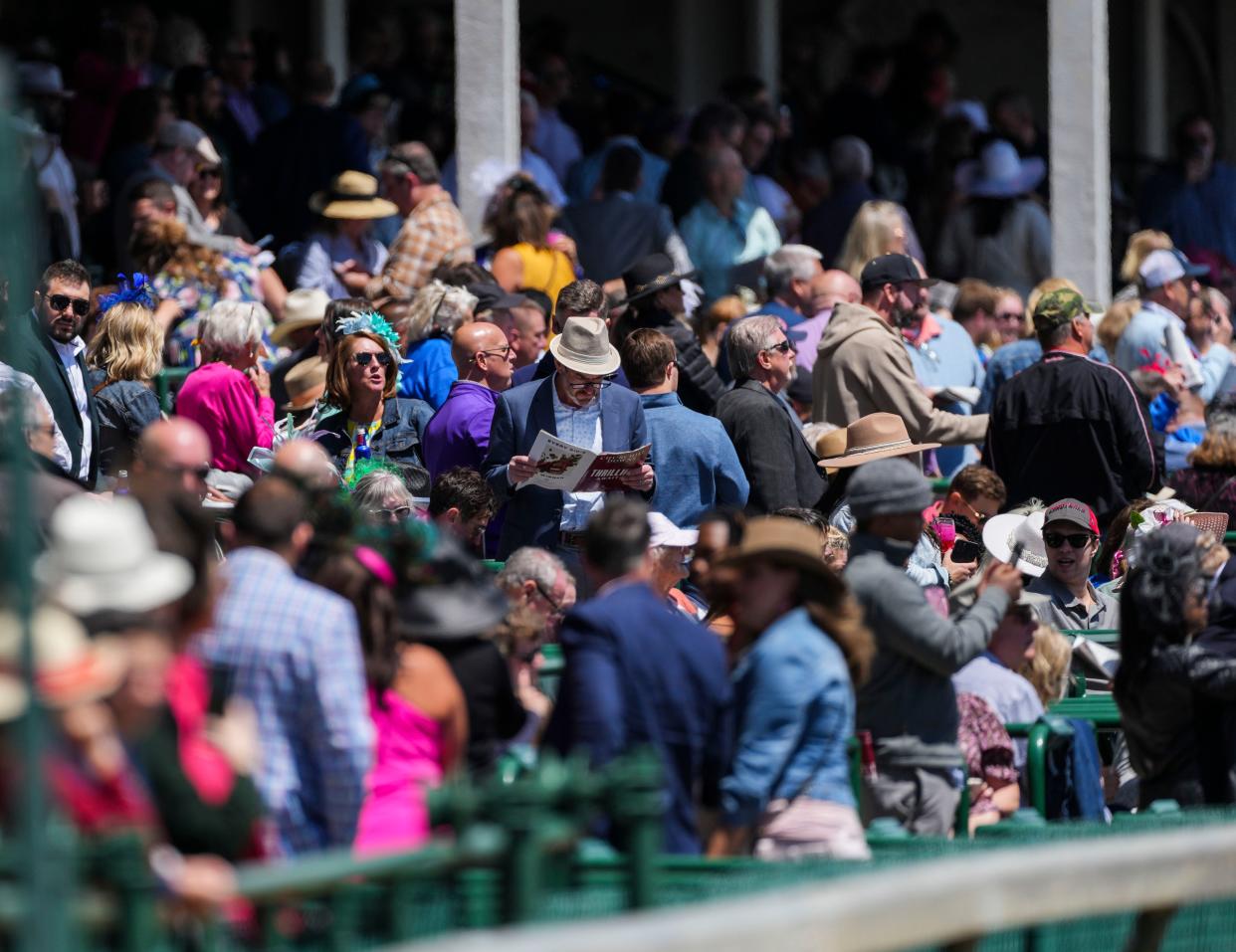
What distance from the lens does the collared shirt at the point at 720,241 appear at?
44.7 feet

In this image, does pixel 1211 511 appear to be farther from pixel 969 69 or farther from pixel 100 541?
pixel 969 69

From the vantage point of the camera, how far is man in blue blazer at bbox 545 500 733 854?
5969 mm

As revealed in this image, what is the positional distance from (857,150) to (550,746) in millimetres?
9221

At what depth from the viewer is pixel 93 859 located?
3.96m

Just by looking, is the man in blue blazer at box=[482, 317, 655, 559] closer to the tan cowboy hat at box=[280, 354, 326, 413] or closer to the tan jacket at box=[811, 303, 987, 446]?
the tan cowboy hat at box=[280, 354, 326, 413]

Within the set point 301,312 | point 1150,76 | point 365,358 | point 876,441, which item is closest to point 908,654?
point 876,441

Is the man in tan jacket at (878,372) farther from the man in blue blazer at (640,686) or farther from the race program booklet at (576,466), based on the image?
the man in blue blazer at (640,686)

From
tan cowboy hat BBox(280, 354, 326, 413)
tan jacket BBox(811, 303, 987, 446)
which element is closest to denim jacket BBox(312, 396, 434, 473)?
tan cowboy hat BBox(280, 354, 326, 413)

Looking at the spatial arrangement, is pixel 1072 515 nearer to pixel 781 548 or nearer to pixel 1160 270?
pixel 781 548

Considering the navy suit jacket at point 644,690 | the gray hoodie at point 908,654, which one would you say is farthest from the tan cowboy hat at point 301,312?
the navy suit jacket at point 644,690

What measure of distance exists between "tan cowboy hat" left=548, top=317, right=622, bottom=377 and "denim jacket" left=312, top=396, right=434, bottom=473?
0.83 m

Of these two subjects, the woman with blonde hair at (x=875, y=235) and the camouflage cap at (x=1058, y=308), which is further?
the woman with blonde hair at (x=875, y=235)

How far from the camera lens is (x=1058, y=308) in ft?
35.3

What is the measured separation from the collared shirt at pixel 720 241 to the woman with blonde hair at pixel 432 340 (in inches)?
122
